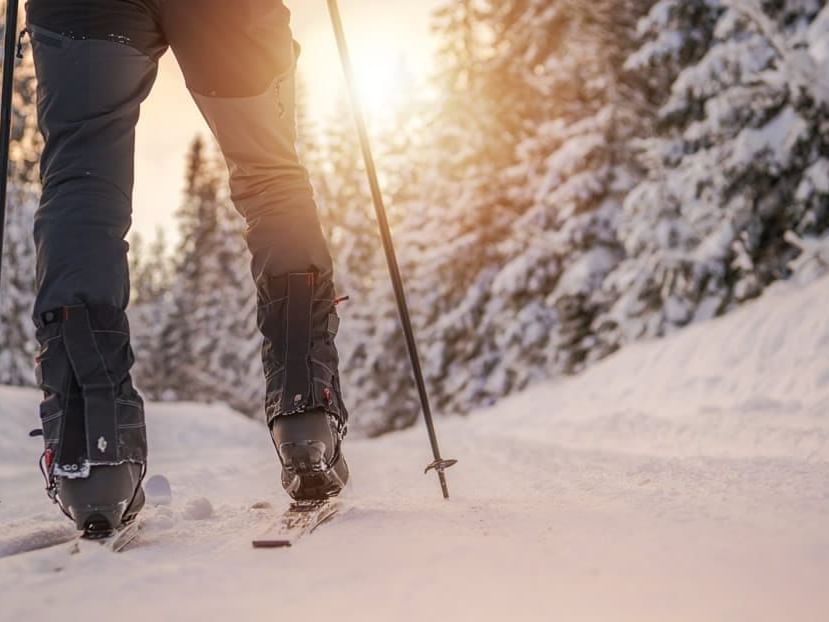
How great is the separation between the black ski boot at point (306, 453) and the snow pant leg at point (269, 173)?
0.05 meters

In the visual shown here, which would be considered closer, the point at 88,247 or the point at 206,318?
the point at 88,247

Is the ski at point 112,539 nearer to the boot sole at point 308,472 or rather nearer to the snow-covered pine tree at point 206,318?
the boot sole at point 308,472

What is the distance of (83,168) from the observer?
1.83 metres

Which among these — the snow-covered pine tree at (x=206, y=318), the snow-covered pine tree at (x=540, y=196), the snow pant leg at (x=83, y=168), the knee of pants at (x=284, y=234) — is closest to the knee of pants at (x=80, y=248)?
the snow pant leg at (x=83, y=168)

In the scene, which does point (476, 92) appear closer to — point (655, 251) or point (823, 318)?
point (655, 251)

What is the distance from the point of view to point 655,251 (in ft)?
41.5

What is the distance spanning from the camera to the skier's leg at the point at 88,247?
1629mm

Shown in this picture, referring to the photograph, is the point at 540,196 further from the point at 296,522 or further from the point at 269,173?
A: the point at 296,522

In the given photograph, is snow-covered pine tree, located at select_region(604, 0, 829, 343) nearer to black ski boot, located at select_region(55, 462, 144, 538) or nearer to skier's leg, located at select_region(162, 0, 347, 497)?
skier's leg, located at select_region(162, 0, 347, 497)

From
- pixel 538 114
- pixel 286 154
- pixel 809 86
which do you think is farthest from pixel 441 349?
pixel 286 154

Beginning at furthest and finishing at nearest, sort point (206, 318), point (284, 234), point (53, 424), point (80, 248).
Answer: point (206, 318)
point (284, 234)
point (80, 248)
point (53, 424)

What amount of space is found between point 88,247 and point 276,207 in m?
→ 0.58

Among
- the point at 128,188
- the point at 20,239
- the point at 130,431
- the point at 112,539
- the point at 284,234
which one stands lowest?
the point at 112,539

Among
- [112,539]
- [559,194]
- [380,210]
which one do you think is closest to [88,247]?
[112,539]
